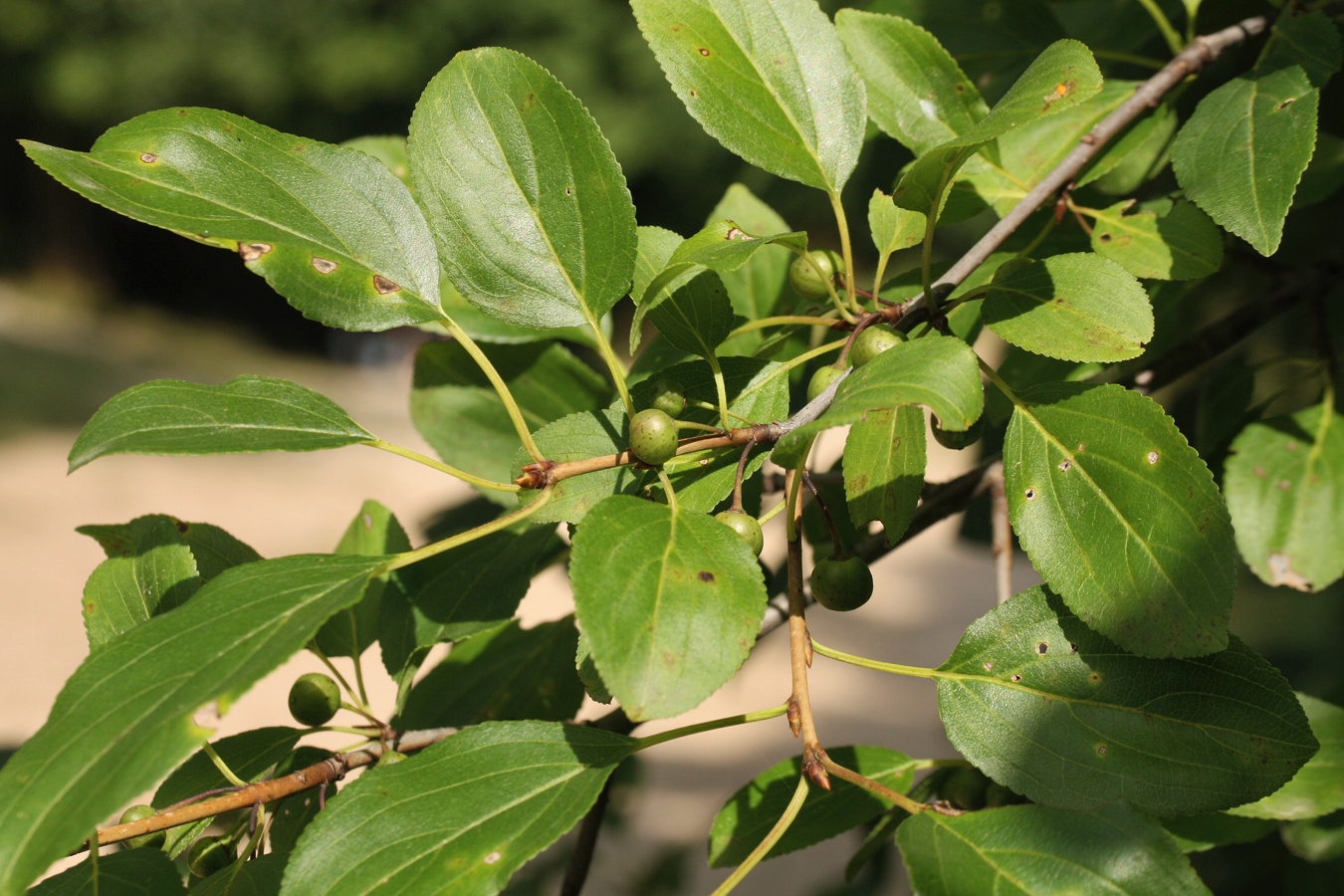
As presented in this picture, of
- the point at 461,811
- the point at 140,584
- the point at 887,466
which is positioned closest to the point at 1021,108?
the point at 887,466

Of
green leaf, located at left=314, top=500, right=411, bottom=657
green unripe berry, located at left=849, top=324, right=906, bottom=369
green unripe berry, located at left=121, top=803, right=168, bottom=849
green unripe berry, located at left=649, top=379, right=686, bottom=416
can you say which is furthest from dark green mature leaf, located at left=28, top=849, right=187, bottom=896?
green unripe berry, located at left=849, top=324, right=906, bottom=369

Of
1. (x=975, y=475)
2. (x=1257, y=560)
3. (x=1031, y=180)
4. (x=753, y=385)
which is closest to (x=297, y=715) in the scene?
(x=753, y=385)

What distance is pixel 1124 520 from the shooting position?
775 millimetres

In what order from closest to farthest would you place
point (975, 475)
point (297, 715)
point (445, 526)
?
1. point (297, 715)
2. point (975, 475)
3. point (445, 526)

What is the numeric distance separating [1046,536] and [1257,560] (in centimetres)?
68

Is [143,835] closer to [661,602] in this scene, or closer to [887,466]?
[661,602]

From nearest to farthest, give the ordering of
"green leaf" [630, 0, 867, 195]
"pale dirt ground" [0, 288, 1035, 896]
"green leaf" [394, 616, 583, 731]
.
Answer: "green leaf" [630, 0, 867, 195] < "green leaf" [394, 616, 583, 731] < "pale dirt ground" [0, 288, 1035, 896]

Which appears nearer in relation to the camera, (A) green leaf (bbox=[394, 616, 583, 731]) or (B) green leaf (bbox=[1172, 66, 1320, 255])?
(B) green leaf (bbox=[1172, 66, 1320, 255])

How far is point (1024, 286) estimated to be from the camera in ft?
2.70

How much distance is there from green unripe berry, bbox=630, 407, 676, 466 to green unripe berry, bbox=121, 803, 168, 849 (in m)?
0.43

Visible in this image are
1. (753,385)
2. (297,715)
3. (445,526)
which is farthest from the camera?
(445,526)

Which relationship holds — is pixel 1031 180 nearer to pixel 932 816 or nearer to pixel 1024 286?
pixel 1024 286

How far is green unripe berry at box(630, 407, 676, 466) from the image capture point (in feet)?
2.38

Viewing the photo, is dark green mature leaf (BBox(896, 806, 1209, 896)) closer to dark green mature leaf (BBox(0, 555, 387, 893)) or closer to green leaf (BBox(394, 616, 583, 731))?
dark green mature leaf (BBox(0, 555, 387, 893))
